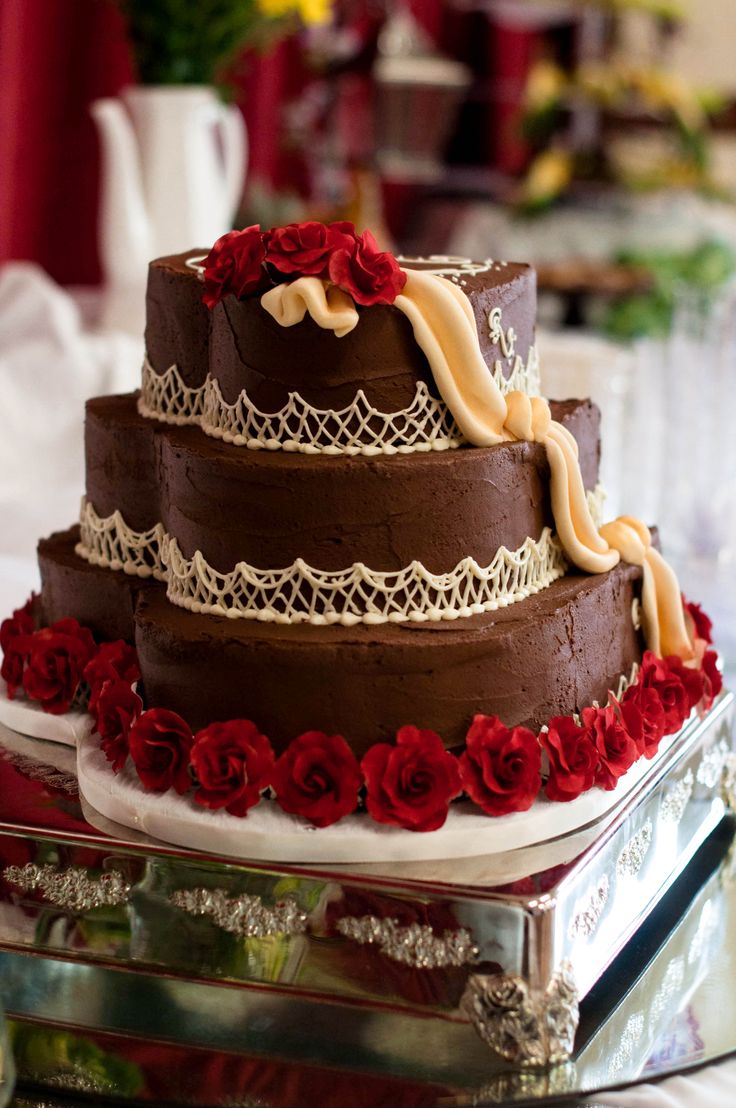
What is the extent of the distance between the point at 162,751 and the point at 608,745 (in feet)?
1.36

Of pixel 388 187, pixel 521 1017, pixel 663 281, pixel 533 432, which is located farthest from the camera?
pixel 388 187

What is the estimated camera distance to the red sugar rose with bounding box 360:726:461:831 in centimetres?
131

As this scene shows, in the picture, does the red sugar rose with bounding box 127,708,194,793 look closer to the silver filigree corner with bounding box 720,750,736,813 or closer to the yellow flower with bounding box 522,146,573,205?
the silver filigree corner with bounding box 720,750,736,813

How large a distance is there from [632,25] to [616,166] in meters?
2.51

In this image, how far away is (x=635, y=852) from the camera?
1484mm

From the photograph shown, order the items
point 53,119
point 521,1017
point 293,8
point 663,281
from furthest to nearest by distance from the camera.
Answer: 1. point 663,281
2. point 53,119
3. point 293,8
4. point 521,1017

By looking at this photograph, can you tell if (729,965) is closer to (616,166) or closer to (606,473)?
(606,473)

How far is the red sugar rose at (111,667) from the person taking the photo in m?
1.52

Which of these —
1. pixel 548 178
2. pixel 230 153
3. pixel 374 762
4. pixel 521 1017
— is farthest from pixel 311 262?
pixel 548 178

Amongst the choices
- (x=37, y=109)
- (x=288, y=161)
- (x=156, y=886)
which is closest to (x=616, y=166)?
(x=288, y=161)

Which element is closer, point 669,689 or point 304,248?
point 304,248

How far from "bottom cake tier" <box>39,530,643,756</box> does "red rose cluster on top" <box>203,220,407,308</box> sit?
301 mm

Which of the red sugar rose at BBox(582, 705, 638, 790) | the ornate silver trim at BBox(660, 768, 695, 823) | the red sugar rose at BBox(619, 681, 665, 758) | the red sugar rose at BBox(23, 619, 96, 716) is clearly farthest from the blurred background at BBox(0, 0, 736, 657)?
the red sugar rose at BBox(582, 705, 638, 790)

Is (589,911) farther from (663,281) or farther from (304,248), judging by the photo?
(663,281)
